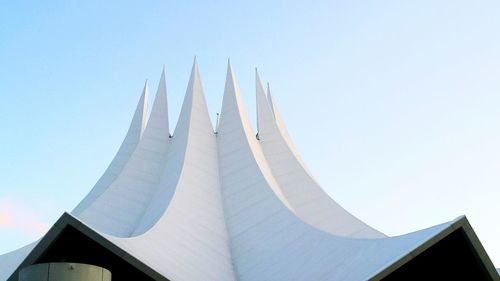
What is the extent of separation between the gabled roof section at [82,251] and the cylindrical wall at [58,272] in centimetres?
188

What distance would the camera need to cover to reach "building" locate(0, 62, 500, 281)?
9.59 metres

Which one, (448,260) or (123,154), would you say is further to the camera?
(123,154)

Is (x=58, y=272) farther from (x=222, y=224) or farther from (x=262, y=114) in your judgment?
(x=262, y=114)

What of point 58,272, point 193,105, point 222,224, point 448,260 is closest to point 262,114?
point 193,105

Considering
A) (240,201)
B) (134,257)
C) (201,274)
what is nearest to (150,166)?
(240,201)

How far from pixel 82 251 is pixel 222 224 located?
15.8 ft

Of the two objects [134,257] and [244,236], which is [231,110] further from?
[134,257]

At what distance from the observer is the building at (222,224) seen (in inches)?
377

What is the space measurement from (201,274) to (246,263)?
4.58ft

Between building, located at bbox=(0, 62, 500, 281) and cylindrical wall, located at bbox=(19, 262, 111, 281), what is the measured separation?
19 millimetres

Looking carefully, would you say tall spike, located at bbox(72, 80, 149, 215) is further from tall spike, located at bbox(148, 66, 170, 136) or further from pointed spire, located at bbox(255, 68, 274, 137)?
pointed spire, located at bbox(255, 68, 274, 137)

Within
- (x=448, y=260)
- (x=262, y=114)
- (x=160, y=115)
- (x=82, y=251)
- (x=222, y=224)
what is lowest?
(x=448, y=260)

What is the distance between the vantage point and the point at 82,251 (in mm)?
9945

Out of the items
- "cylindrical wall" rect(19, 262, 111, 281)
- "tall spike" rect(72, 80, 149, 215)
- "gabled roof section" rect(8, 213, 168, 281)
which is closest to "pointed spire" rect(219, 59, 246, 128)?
"tall spike" rect(72, 80, 149, 215)
